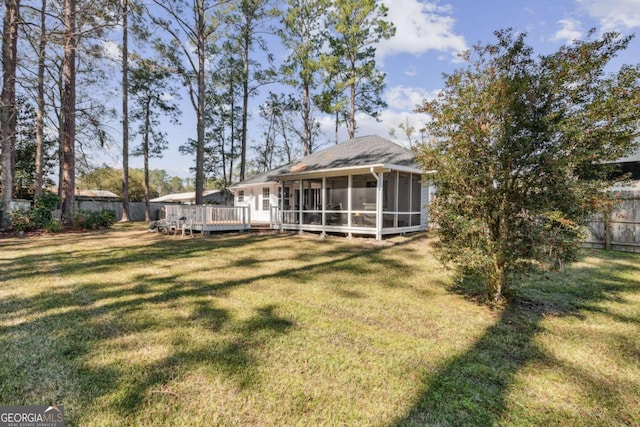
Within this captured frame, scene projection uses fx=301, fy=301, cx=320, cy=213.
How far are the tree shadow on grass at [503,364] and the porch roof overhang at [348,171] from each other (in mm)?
5532

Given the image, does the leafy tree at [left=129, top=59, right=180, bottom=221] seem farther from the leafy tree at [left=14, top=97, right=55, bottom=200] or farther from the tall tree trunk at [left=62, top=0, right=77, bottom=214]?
the tall tree trunk at [left=62, top=0, right=77, bottom=214]

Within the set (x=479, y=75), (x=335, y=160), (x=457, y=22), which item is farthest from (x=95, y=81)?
(x=479, y=75)

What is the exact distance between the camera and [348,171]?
1112cm

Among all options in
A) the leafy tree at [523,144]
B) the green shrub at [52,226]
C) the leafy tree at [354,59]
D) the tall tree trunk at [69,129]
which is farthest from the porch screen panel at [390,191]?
the tall tree trunk at [69,129]

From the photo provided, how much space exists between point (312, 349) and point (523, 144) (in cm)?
346

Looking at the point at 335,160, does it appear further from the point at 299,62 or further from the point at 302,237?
the point at 299,62

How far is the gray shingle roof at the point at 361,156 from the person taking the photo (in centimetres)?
1124

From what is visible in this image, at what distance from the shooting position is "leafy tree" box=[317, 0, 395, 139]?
20.1 metres

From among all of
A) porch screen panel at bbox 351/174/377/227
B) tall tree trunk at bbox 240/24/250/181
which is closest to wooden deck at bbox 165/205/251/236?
porch screen panel at bbox 351/174/377/227

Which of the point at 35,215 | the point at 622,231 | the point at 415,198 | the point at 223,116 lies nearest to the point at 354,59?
the point at 415,198

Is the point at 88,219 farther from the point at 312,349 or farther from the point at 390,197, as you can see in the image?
the point at 312,349

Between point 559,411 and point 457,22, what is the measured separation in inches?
530

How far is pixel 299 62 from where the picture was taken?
72.4ft

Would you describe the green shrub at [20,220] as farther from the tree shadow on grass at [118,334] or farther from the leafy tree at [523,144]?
the leafy tree at [523,144]
